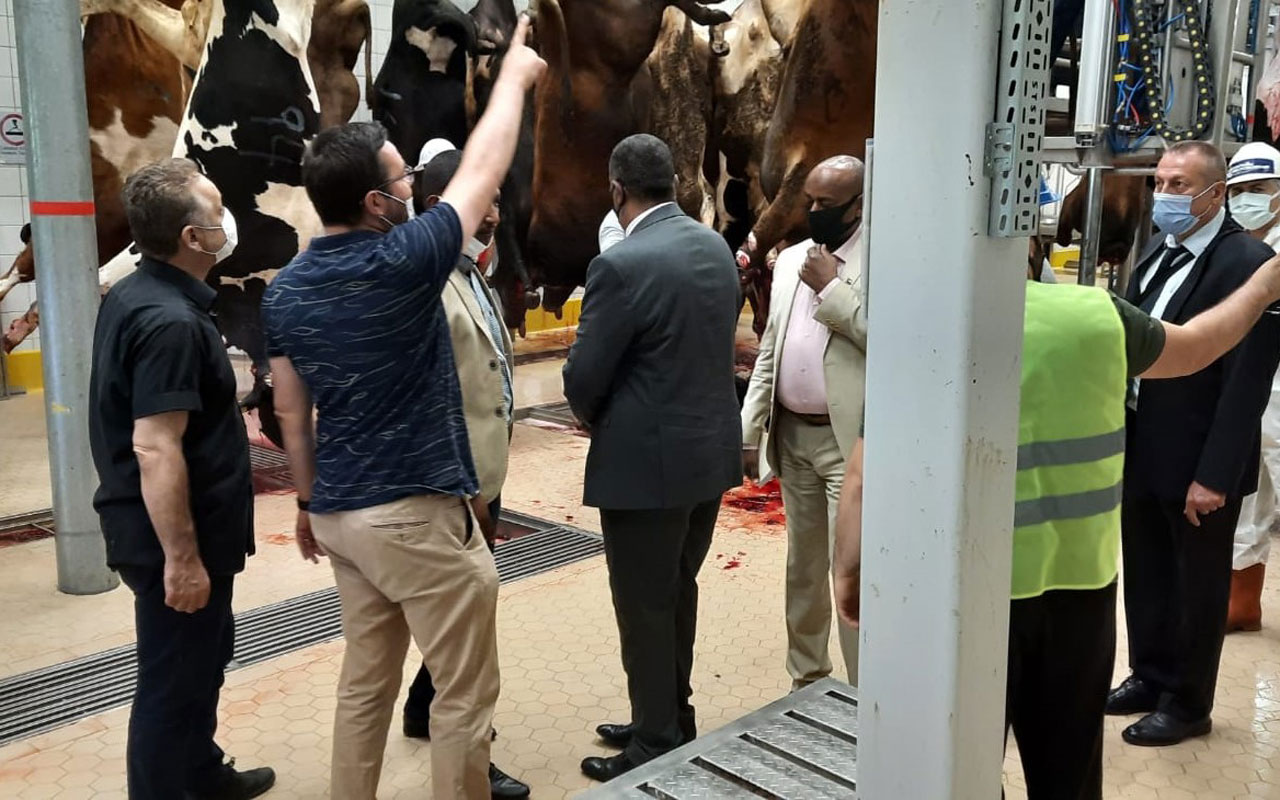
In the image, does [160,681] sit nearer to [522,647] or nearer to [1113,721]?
[522,647]

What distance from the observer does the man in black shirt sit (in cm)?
241

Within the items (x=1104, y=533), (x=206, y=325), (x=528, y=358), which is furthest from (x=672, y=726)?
(x=528, y=358)

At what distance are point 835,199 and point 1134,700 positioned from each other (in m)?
1.86

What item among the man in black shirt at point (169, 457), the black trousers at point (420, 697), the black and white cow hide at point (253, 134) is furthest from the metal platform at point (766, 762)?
the black and white cow hide at point (253, 134)

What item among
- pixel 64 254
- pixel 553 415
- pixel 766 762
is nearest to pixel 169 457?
pixel 766 762

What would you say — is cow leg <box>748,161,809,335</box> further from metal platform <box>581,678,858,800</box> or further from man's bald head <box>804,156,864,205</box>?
metal platform <box>581,678,858,800</box>

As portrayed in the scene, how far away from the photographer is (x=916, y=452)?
4.57 ft

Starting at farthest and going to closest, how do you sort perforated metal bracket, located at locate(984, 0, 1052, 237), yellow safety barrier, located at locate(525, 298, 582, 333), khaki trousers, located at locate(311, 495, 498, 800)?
yellow safety barrier, located at locate(525, 298, 582, 333) → khaki trousers, located at locate(311, 495, 498, 800) → perforated metal bracket, located at locate(984, 0, 1052, 237)

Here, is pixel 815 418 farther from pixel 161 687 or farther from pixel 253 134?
pixel 253 134

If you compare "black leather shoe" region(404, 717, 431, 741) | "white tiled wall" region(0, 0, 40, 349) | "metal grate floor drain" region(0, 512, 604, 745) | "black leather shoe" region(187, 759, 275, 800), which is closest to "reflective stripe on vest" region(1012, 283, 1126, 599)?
"black leather shoe" region(404, 717, 431, 741)

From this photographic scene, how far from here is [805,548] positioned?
329 centimetres

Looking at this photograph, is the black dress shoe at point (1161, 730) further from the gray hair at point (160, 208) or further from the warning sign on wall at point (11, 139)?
the warning sign on wall at point (11, 139)

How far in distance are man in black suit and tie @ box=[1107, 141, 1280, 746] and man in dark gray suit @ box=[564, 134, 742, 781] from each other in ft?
4.32

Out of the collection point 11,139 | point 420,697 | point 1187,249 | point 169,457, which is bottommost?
point 420,697
